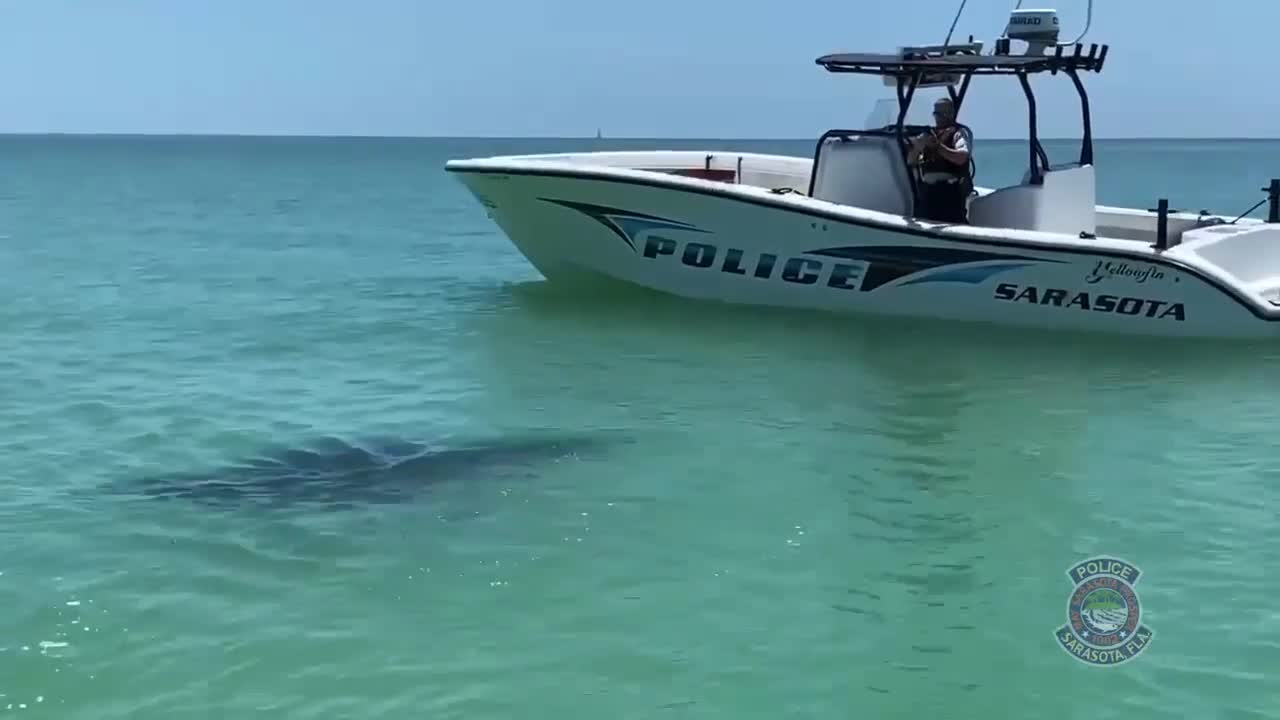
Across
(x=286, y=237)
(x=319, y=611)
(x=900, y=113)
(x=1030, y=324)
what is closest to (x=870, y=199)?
(x=900, y=113)

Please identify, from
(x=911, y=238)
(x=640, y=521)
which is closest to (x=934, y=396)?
(x=911, y=238)

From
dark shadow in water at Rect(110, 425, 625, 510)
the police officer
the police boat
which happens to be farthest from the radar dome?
dark shadow in water at Rect(110, 425, 625, 510)

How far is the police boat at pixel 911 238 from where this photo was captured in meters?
12.8

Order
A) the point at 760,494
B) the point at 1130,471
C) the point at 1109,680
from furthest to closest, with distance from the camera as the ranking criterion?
1. the point at 1130,471
2. the point at 760,494
3. the point at 1109,680

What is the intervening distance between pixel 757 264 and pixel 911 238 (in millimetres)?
1431

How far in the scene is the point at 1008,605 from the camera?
633 centimetres

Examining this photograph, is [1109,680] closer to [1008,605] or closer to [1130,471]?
[1008,605]

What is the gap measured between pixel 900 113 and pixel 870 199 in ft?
2.71

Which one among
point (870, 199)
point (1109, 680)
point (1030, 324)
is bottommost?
point (1109, 680)

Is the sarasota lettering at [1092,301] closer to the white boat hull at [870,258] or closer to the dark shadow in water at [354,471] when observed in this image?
the white boat hull at [870,258]

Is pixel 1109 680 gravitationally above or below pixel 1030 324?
below

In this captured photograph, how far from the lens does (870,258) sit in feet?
43.5

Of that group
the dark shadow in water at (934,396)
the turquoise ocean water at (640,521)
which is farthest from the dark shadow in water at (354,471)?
the dark shadow in water at (934,396)

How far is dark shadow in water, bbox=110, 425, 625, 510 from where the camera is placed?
25.9 feet
